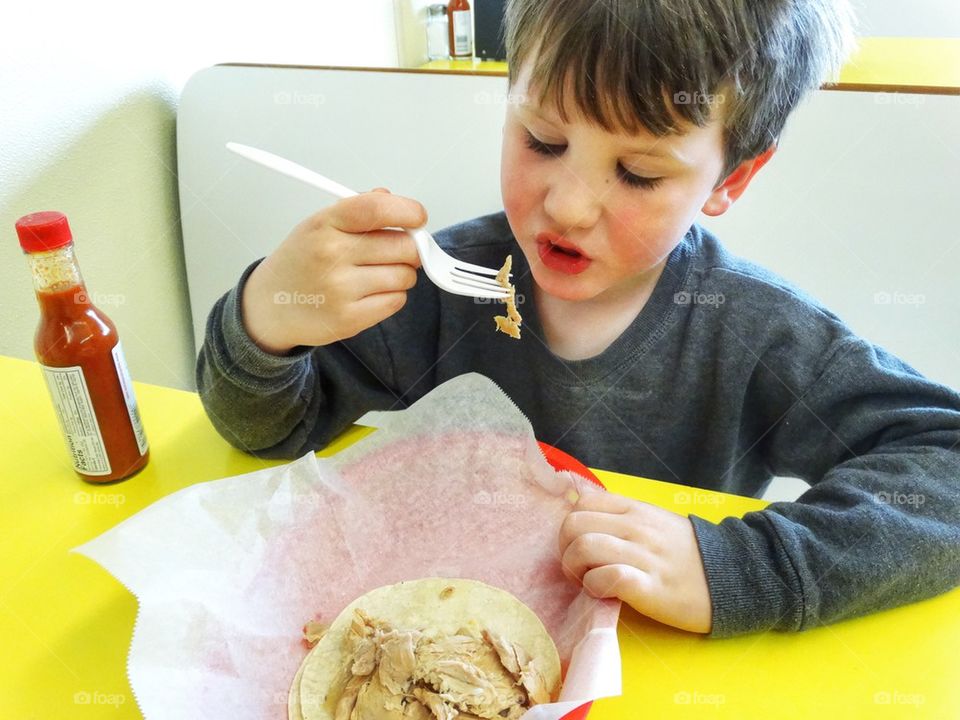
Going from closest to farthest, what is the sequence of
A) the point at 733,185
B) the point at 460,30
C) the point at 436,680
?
the point at 436,680 → the point at 733,185 → the point at 460,30

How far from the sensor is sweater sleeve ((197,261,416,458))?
974 mm

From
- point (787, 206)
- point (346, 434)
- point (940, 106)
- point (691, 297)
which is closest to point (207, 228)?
point (346, 434)

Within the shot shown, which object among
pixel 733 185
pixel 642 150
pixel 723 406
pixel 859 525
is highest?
pixel 642 150

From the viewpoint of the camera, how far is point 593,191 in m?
0.89

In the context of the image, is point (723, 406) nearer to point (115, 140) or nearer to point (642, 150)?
point (642, 150)

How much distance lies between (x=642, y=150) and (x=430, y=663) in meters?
0.62

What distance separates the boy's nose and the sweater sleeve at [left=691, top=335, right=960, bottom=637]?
38 cm

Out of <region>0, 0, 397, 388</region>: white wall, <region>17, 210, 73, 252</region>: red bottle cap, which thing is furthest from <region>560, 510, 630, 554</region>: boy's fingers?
<region>0, 0, 397, 388</region>: white wall

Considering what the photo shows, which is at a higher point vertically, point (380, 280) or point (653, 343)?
point (380, 280)

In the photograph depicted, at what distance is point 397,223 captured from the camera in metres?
0.86

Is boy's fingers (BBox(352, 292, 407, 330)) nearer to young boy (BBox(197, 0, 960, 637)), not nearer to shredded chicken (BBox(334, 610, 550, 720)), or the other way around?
young boy (BBox(197, 0, 960, 637))

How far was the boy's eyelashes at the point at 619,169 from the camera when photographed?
Result: 0.90 metres

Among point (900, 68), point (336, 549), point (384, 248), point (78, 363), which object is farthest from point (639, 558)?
point (900, 68)

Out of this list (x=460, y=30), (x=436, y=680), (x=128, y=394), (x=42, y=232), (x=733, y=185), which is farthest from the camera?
(x=460, y=30)
